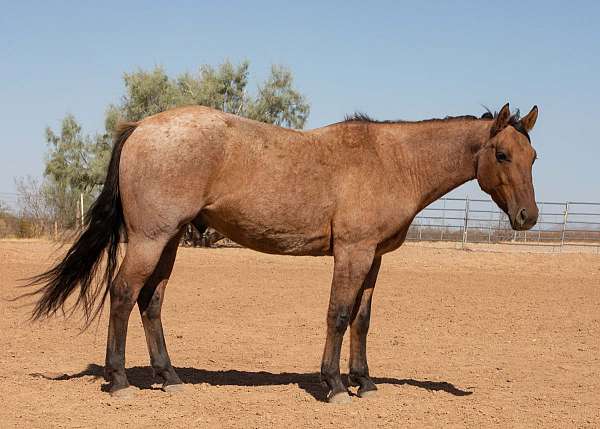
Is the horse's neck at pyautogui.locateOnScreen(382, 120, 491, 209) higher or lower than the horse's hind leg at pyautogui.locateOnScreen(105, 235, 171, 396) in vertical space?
higher

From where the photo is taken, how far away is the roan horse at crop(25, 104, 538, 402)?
224 inches

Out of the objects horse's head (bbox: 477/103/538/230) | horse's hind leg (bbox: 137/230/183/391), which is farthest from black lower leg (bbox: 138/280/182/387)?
horse's head (bbox: 477/103/538/230)

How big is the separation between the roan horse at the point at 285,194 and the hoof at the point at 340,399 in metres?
0.01

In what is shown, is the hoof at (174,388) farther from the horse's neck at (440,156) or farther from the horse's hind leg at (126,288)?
the horse's neck at (440,156)

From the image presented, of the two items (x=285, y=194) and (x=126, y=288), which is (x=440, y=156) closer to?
(x=285, y=194)

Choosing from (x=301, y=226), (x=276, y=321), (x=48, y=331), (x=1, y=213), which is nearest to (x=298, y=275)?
(x=276, y=321)

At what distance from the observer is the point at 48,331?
8977 millimetres

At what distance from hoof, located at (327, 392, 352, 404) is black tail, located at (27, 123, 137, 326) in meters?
2.18

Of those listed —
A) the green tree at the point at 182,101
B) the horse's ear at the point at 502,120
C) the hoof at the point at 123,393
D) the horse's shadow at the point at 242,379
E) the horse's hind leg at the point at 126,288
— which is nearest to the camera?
the horse's hind leg at the point at 126,288

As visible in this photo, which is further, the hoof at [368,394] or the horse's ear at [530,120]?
the hoof at [368,394]

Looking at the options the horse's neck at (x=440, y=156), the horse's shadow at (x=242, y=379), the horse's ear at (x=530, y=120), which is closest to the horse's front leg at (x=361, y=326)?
the horse's shadow at (x=242, y=379)

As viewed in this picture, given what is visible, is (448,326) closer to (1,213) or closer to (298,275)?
(298,275)

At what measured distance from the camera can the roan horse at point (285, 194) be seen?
570 centimetres

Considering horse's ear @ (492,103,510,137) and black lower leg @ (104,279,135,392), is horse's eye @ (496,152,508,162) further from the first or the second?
black lower leg @ (104,279,135,392)
